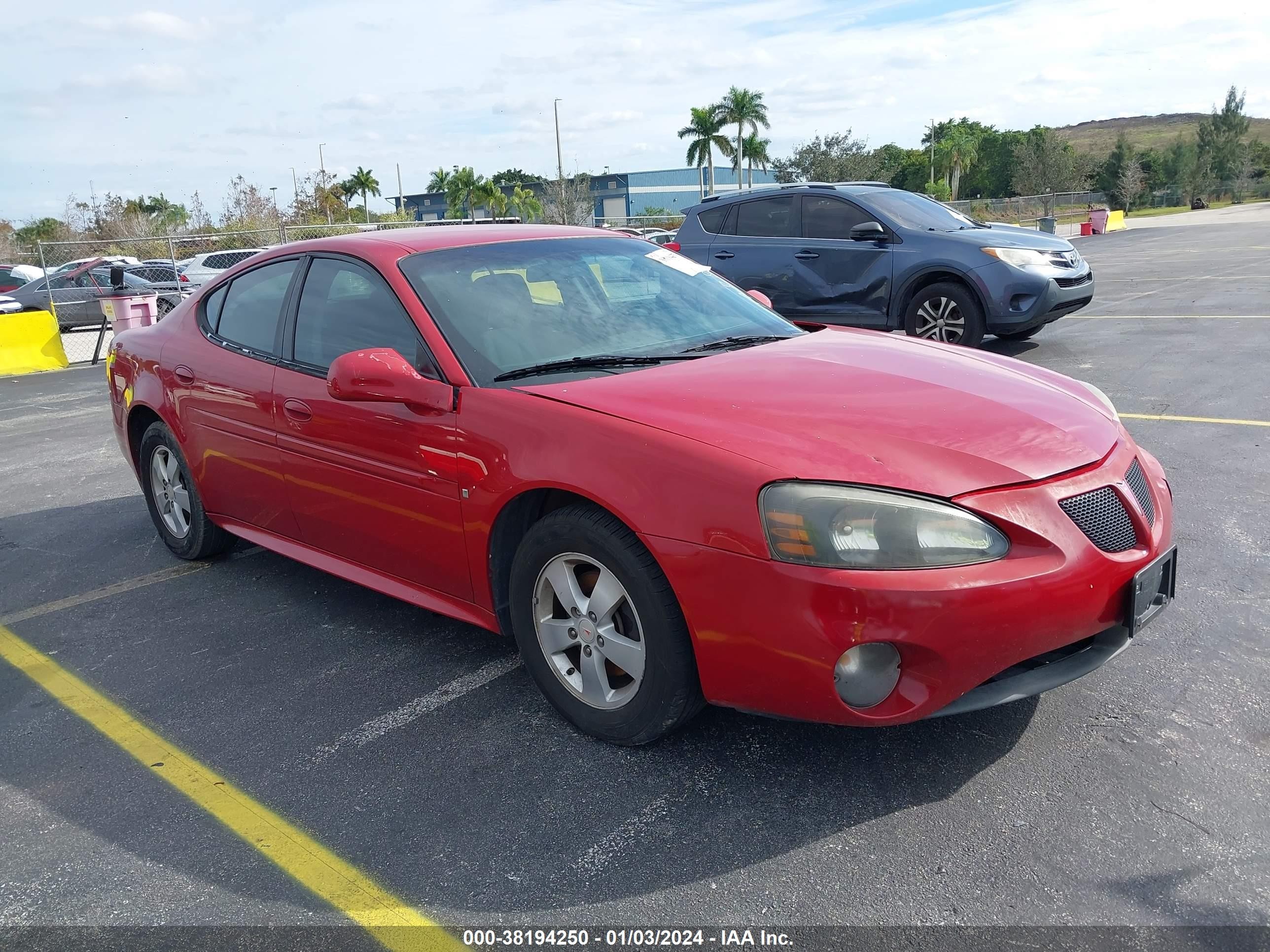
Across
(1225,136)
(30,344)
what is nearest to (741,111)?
(1225,136)

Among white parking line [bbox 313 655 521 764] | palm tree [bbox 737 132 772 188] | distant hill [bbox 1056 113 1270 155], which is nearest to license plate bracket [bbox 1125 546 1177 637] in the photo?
white parking line [bbox 313 655 521 764]

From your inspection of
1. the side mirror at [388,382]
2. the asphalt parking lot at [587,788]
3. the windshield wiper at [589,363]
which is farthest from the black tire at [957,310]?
the side mirror at [388,382]

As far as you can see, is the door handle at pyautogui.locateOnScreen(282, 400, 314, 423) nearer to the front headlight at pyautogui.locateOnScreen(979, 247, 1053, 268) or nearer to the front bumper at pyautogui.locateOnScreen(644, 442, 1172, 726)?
the front bumper at pyautogui.locateOnScreen(644, 442, 1172, 726)

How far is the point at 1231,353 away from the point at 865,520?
8050 millimetres

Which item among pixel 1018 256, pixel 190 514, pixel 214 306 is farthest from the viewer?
pixel 1018 256

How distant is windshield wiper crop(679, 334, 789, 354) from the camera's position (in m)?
3.62

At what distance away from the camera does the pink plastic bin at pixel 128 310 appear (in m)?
13.1

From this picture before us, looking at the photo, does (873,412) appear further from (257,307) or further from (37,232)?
(37,232)

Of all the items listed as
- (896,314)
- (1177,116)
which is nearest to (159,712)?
(896,314)

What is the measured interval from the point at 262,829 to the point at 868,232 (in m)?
7.70

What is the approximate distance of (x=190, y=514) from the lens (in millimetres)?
4914

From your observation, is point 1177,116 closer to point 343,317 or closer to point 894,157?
point 894,157

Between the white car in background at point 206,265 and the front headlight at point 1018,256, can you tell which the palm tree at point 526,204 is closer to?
the white car in background at point 206,265

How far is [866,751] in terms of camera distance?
2939 millimetres
